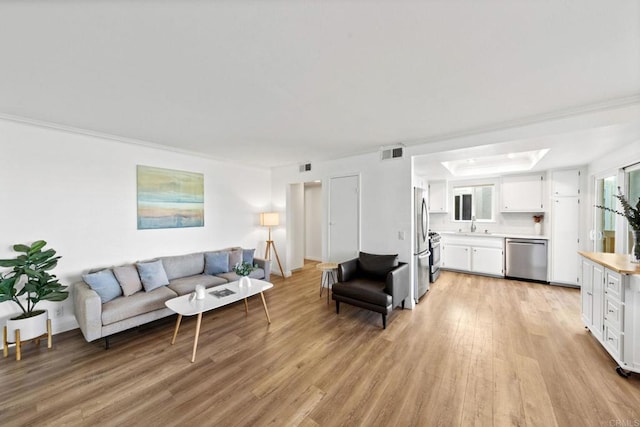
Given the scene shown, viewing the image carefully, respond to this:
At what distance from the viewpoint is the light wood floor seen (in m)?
1.67

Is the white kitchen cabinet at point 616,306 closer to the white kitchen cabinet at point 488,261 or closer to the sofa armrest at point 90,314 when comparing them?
the white kitchen cabinet at point 488,261

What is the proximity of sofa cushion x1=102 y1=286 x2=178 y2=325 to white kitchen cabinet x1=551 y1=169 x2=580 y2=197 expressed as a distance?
6710 mm

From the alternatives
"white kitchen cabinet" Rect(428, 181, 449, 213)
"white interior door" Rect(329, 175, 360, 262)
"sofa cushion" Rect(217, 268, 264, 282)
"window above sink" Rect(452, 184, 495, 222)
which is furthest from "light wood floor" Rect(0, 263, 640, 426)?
"white kitchen cabinet" Rect(428, 181, 449, 213)

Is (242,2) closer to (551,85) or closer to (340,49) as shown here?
(340,49)

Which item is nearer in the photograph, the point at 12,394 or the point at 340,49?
the point at 340,49

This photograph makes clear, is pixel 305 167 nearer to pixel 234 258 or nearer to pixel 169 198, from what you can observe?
pixel 234 258

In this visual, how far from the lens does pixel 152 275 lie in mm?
3121

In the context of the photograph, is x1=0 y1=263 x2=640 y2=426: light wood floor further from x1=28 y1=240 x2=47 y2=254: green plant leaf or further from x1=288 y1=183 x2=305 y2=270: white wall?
x1=288 y1=183 x2=305 y2=270: white wall

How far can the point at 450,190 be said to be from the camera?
5.81 m

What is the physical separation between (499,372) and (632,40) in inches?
102

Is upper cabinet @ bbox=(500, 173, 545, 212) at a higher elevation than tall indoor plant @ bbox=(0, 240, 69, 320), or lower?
higher

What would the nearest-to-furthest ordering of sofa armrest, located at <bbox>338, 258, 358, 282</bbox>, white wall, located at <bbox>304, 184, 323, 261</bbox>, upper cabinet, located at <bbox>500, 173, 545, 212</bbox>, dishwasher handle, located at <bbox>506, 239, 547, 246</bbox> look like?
1. sofa armrest, located at <bbox>338, 258, 358, 282</bbox>
2. dishwasher handle, located at <bbox>506, 239, 547, 246</bbox>
3. upper cabinet, located at <bbox>500, 173, 545, 212</bbox>
4. white wall, located at <bbox>304, 184, 323, 261</bbox>

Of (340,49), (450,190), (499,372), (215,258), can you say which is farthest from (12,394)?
(450,190)

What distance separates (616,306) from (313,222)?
5.81m
